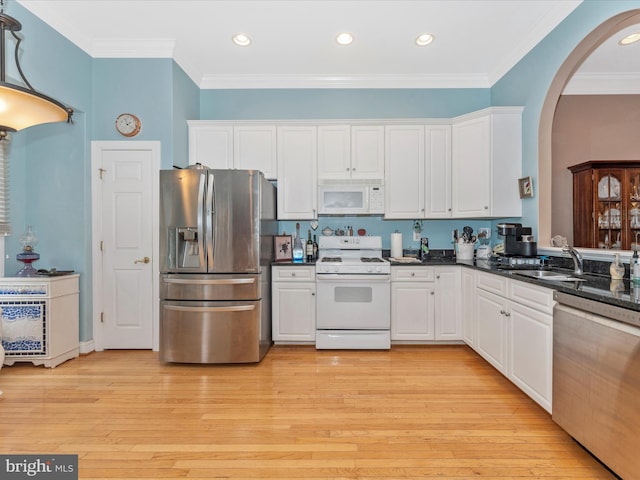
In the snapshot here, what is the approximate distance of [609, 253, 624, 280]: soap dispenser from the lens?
2.10m

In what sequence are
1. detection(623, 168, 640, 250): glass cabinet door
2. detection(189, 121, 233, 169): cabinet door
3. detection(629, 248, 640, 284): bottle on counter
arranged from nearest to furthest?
detection(629, 248, 640, 284): bottle on counter → detection(623, 168, 640, 250): glass cabinet door → detection(189, 121, 233, 169): cabinet door

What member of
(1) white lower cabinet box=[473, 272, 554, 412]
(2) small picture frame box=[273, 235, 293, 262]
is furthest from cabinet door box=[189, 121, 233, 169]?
(1) white lower cabinet box=[473, 272, 554, 412]

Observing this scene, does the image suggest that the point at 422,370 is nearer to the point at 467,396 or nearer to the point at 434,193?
the point at 467,396

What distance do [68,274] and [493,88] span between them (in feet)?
16.7

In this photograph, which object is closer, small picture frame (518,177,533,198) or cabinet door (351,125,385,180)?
small picture frame (518,177,533,198)

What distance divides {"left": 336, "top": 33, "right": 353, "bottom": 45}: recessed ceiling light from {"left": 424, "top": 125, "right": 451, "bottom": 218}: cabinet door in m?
1.25

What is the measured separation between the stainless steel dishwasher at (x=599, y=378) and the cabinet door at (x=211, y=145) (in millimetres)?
3375

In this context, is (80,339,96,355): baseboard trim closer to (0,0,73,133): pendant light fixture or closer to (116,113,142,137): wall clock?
(116,113,142,137): wall clock

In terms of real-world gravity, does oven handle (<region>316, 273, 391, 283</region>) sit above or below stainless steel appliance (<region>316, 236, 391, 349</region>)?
above

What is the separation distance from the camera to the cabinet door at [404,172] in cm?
381

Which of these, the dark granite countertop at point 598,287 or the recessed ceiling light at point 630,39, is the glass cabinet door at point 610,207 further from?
the dark granite countertop at point 598,287

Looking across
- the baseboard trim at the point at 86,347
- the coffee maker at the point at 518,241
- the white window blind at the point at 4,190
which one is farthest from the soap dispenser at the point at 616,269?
the white window blind at the point at 4,190

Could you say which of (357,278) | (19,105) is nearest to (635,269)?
(357,278)

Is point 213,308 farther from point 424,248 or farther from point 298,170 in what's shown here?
point 424,248
